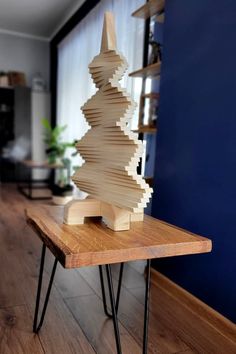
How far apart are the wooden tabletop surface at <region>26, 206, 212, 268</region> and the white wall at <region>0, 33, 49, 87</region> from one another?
230 inches

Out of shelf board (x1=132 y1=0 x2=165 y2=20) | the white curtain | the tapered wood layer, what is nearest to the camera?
the tapered wood layer

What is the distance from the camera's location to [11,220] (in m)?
3.54

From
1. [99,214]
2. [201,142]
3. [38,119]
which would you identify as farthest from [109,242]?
[38,119]

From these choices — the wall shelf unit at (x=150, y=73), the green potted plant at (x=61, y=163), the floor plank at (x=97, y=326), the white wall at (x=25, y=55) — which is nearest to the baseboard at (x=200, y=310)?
the floor plank at (x=97, y=326)

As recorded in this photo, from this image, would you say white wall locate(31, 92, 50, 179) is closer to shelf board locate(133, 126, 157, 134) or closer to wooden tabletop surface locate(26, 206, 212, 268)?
shelf board locate(133, 126, 157, 134)

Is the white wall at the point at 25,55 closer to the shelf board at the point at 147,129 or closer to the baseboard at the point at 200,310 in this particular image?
the shelf board at the point at 147,129

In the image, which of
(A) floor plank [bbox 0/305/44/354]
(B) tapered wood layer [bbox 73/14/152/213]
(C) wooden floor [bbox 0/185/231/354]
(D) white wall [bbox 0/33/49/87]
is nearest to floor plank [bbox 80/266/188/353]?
(C) wooden floor [bbox 0/185/231/354]

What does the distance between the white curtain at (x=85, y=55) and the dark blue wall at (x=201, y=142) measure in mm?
562

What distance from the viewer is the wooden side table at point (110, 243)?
0.89 meters

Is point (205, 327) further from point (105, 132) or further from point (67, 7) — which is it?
point (67, 7)

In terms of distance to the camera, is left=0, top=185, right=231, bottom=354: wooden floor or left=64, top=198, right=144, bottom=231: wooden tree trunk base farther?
left=0, top=185, right=231, bottom=354: wooden floor

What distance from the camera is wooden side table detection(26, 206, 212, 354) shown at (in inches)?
35.0

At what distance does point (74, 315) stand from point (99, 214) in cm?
80

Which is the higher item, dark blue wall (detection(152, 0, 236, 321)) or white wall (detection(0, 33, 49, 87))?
white wall (detection(0, 33, 49, 87))
